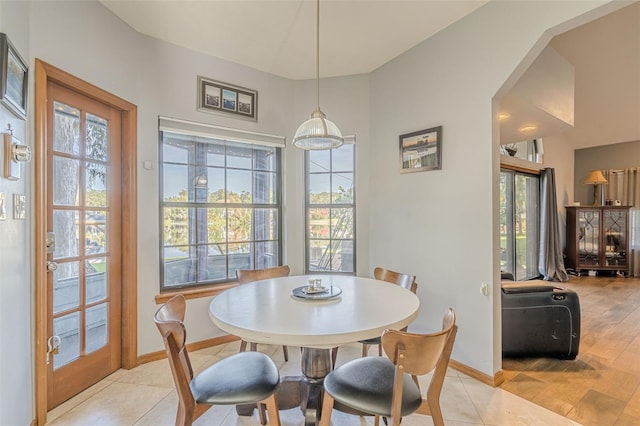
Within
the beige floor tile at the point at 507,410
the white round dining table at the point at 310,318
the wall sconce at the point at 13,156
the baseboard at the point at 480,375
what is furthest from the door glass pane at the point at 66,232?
the baseboard at the point at 480,375

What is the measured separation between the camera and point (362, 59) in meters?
3.14

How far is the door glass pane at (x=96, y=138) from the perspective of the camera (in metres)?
2.34

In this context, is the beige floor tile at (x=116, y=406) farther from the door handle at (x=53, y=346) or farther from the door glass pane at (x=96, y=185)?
the door glass pane at (x=96, y=185)

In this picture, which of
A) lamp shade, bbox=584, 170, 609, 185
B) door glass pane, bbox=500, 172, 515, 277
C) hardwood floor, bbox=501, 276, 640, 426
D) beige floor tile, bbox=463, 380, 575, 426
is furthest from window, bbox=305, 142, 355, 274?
lamp shade, bbox=584, 170, 609, 185

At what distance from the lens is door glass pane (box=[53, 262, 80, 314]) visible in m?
2.09

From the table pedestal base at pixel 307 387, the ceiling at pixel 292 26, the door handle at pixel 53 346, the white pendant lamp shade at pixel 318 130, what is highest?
the ceiling at pixel 292 26

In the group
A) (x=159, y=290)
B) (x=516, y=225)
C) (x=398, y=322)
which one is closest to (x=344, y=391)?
(x=398, y=322)

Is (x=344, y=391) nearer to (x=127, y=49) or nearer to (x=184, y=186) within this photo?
(x=184, y=186)

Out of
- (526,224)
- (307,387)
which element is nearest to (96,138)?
(307,387)

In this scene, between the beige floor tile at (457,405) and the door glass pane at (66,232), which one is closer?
the beige floor tile at (457,405)

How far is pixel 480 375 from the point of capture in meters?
2.36

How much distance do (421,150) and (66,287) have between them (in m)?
3.06

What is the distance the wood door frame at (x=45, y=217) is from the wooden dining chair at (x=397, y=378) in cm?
178

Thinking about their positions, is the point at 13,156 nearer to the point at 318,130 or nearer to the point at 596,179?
the point at 318,130
